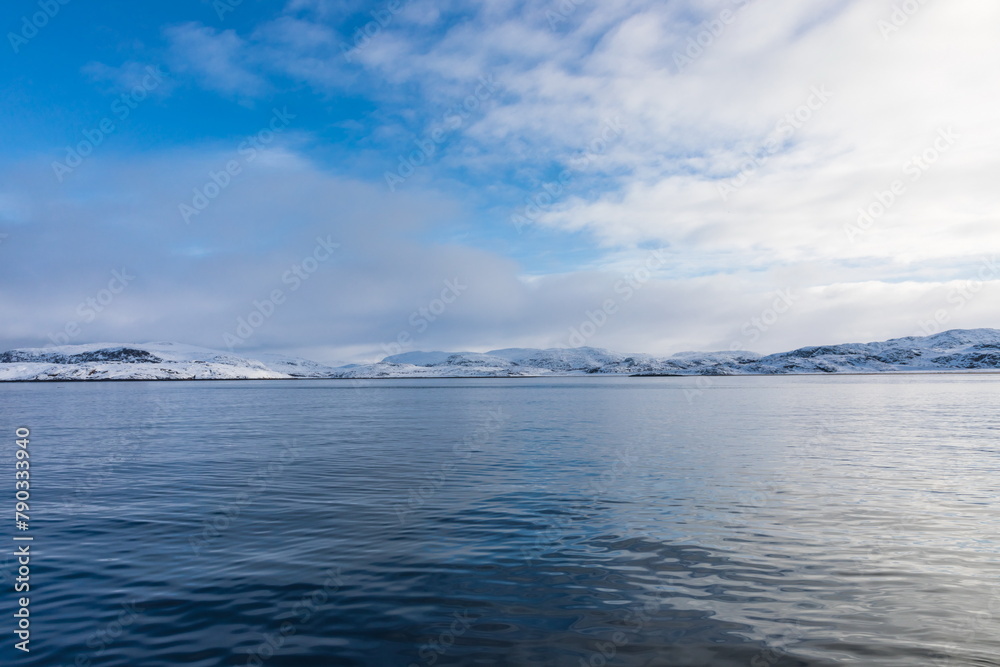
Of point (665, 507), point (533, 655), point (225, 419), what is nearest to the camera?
point (533, 655)

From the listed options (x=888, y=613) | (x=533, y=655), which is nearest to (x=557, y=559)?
(x=533, y=655)

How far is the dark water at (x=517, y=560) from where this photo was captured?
36.4ft

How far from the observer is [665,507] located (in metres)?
22.3

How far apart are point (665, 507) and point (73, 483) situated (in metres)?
29.4

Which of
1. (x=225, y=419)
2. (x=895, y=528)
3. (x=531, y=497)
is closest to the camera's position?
(x=895, y=528)

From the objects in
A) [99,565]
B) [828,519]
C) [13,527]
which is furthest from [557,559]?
[13,527]

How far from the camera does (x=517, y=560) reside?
1614 cm

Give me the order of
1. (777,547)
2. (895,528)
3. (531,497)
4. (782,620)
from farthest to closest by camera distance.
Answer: (531,497), (895,528), (777,547), (782,620)

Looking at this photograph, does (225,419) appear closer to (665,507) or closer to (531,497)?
(531,497)

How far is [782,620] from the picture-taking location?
1199 centimetres

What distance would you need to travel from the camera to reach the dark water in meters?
11.1

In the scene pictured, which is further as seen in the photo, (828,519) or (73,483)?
(73,483)

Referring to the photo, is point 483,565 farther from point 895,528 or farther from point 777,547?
point 895,528

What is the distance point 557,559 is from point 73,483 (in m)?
26.9
